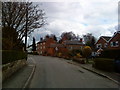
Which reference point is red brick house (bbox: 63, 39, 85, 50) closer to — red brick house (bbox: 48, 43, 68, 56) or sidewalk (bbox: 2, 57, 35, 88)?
red brick house (bbox: 48, 43, 68, 56)

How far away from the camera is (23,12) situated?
26.7 m

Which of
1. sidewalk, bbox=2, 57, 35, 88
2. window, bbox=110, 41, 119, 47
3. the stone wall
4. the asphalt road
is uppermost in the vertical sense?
window, bbox=110, 41, 119, 47

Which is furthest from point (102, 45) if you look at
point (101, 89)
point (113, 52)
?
point (101, 89)

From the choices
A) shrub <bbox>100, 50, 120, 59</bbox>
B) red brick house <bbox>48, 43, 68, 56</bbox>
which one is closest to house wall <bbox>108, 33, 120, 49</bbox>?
shrub <bbox>100, 50, 120, 59</bbox>

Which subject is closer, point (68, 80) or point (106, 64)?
point (68, 80)

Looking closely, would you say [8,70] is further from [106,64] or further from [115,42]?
[115,42]

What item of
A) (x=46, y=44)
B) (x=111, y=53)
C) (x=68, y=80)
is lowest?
(x=68, y=80)

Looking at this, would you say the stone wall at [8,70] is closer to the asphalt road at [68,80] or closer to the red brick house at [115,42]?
the asphalt road at [68,80]

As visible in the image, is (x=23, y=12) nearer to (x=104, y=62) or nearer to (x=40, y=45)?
(x=104, y=62)

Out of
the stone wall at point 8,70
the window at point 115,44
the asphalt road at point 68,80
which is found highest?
the window at point 115,44

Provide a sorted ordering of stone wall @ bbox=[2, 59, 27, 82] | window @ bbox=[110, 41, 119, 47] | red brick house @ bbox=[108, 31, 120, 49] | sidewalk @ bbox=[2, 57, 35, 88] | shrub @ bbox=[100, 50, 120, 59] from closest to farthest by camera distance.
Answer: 1. sidewalk @ bbox=[2, 57, 35, 88]
2. stone wall @ bbox=[2, 59, 27, 82]
3. shrub @ bbox=[100, 50, 120, 59]
4. red brick house @ bbox=[108, 31, 120, 49]
5. window @ bbox=[110, 41, 119, 47]

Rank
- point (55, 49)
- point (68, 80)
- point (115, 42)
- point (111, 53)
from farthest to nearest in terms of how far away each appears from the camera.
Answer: point (55, 49)
point (115, 42)
point (111, 53)
point (68, 80)

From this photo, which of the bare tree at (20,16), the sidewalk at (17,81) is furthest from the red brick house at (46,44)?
the sidewalk at (17,81)

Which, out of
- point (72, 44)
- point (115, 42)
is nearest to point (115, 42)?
point (115, 42)
